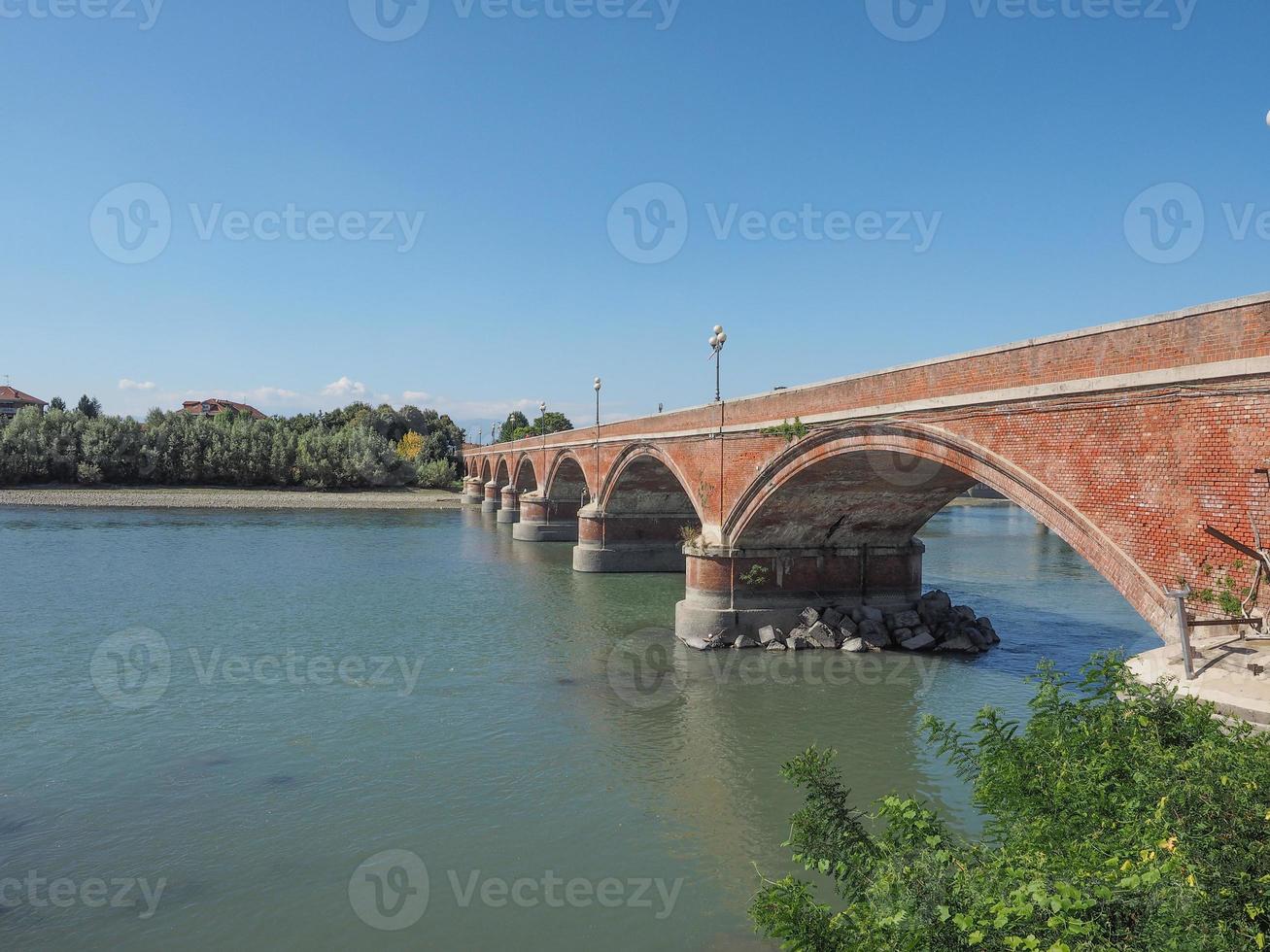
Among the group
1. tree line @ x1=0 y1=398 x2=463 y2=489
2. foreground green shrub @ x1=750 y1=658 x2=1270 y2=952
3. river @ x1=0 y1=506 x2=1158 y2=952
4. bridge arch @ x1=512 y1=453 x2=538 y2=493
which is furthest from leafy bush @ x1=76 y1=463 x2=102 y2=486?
foreground green shrub @ x1=750 y1=658 x2=1270 y2=952

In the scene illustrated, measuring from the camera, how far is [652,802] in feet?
38.3

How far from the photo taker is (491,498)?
70.1 metres

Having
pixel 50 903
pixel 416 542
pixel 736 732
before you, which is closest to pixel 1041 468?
pixel 736 732

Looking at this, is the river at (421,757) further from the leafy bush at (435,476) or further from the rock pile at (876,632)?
the leafy bush at (435,476)

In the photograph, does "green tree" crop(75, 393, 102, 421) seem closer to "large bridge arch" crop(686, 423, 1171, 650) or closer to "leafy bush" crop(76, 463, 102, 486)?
"leafy bush" crop(76, 463, 102, 486)

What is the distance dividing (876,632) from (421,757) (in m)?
12.6

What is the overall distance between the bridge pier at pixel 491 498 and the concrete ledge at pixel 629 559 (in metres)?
34.5

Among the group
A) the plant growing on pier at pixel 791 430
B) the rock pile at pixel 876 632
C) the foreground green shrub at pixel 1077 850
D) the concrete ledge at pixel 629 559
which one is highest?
the plant growing on pier at pixel 791 430

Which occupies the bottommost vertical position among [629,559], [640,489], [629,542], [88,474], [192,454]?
[629,559]

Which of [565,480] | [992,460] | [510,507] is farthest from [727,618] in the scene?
[510,507]

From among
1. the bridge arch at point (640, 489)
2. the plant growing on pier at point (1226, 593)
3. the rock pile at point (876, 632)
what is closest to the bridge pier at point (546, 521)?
the bridge arch at point (640, 489)

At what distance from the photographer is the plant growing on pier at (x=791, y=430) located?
1891 centimetres

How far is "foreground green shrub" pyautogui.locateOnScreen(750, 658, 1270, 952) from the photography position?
3750mm

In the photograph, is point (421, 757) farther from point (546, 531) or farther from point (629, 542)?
point (546, 531)
